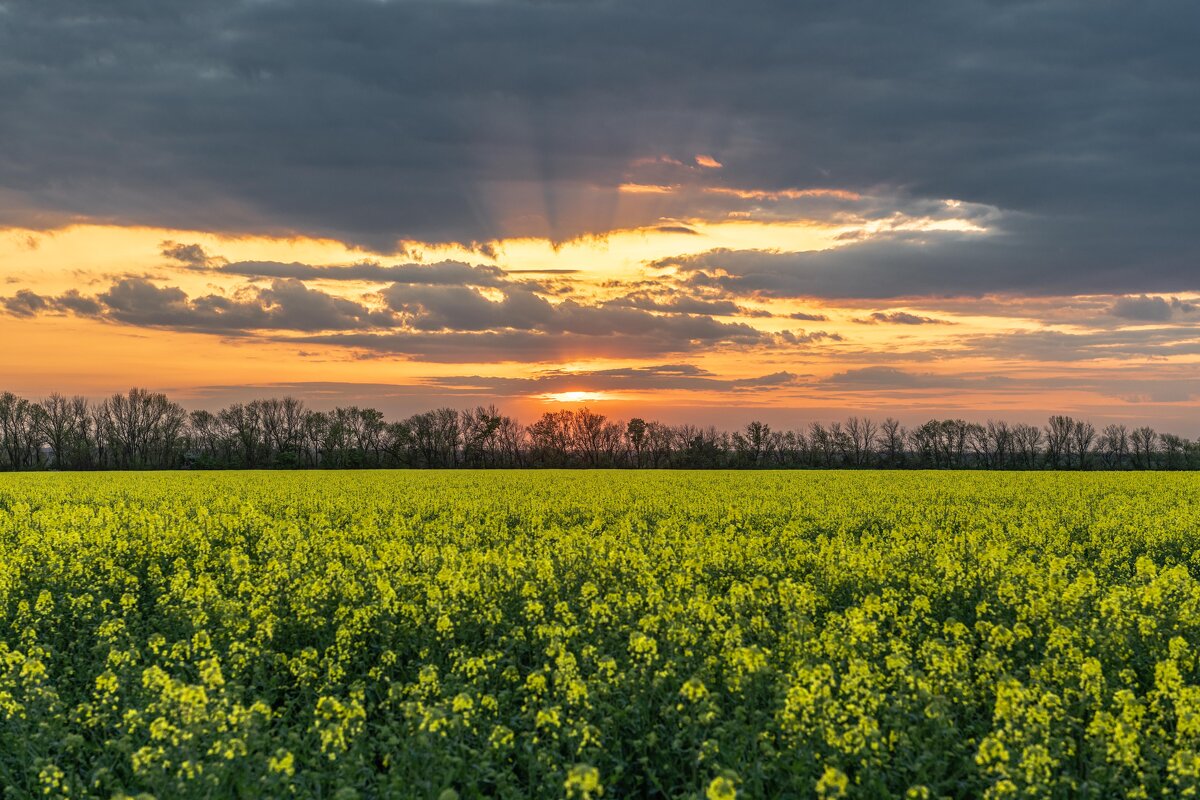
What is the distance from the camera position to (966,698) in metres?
9.62

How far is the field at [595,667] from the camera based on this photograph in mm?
7906

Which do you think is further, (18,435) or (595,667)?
(18,435)

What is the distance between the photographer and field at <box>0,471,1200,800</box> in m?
7.91

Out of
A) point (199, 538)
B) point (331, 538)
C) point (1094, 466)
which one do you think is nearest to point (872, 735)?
point (331, 538)

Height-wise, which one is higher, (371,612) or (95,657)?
(371,612)

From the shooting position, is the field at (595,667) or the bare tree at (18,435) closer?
the field at (595,667)

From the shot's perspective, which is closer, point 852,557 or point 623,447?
point 852,557

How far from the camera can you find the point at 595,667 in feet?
34.5

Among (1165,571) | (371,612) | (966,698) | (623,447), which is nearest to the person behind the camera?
(966,698)

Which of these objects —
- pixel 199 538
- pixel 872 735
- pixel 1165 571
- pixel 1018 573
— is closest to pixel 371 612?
pixel 872 735

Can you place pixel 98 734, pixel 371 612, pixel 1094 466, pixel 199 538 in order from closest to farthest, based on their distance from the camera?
pixel 98 734
pixel 371 612
pixel 199 538
pixel 1094 466

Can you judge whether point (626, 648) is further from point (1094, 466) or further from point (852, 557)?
point (1094, 466)

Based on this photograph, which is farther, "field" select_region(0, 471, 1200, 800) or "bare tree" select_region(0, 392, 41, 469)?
"bare tree" select_region(0, 392, 41, 469)

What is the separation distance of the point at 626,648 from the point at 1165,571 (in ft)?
39.7
